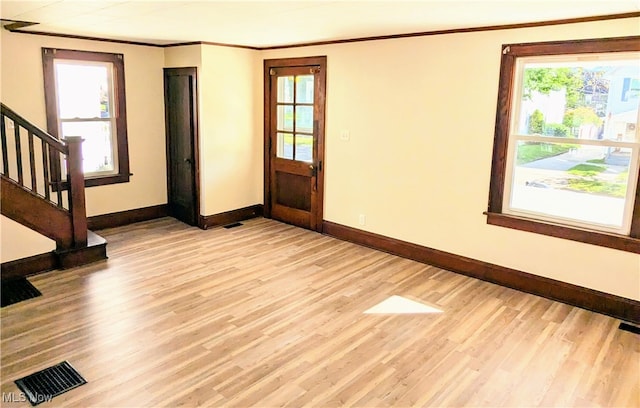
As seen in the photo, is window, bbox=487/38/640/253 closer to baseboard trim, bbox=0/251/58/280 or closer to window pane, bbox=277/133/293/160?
window pane, bbox=277/133/293/160

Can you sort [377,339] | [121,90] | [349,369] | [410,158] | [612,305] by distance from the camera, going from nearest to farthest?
[349,369], [377,339], [612,305], [410,158], [121,90]

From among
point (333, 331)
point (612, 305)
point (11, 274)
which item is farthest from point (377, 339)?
point (11, 274)

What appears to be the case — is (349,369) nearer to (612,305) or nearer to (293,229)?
(612,305)

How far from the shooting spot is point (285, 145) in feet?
20.5

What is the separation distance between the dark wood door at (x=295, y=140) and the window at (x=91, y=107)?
6.10ft

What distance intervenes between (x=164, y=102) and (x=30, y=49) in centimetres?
165

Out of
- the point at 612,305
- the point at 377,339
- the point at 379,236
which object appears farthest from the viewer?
the point at 379,236

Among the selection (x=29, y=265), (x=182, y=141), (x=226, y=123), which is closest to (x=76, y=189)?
(x=29, y=265)

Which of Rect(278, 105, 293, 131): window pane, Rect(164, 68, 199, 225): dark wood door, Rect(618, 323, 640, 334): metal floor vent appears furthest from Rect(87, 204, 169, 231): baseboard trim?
Rect(618, 323, 640, 334): metal floor vent

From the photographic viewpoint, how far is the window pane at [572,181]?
375 centimetres

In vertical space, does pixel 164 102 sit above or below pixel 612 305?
above

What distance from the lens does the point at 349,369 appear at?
3.02 m

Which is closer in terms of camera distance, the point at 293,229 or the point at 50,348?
the point at 50,348

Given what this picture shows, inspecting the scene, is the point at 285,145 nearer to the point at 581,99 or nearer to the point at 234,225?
the point at 234,225
